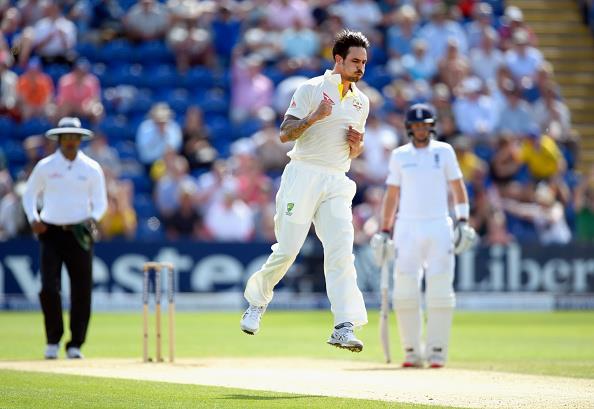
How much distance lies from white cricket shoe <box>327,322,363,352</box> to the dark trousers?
370cm

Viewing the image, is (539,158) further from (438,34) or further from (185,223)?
(185,223)

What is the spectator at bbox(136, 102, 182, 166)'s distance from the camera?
65.0 feet

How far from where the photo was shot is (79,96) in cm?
1984

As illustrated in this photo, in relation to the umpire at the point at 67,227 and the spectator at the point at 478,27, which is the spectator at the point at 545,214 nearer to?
the spectator at the point at 478,27

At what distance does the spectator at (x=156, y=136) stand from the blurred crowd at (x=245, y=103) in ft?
0.07

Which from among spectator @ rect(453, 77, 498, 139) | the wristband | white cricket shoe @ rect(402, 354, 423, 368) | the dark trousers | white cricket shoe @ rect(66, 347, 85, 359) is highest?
spectator @ rect(453, 77, 498, 139)

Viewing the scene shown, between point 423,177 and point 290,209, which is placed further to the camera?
point 423,177

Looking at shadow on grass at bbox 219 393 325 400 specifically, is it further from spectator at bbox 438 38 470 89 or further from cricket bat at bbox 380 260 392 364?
spectator at bbox 438 38 470 89

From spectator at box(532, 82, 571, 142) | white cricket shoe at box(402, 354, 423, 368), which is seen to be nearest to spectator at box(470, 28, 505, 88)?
spectator at box(532, 82, 571, 142)

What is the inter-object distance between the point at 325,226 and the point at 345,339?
0.80m

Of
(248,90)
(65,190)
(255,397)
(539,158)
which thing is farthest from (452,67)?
(255,397)

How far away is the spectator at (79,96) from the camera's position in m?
19.7

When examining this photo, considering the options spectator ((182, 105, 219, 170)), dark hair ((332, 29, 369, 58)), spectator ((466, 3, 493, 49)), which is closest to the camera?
dark hair ((332, 29, 369, 58))

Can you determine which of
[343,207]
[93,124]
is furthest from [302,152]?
[93,124]
